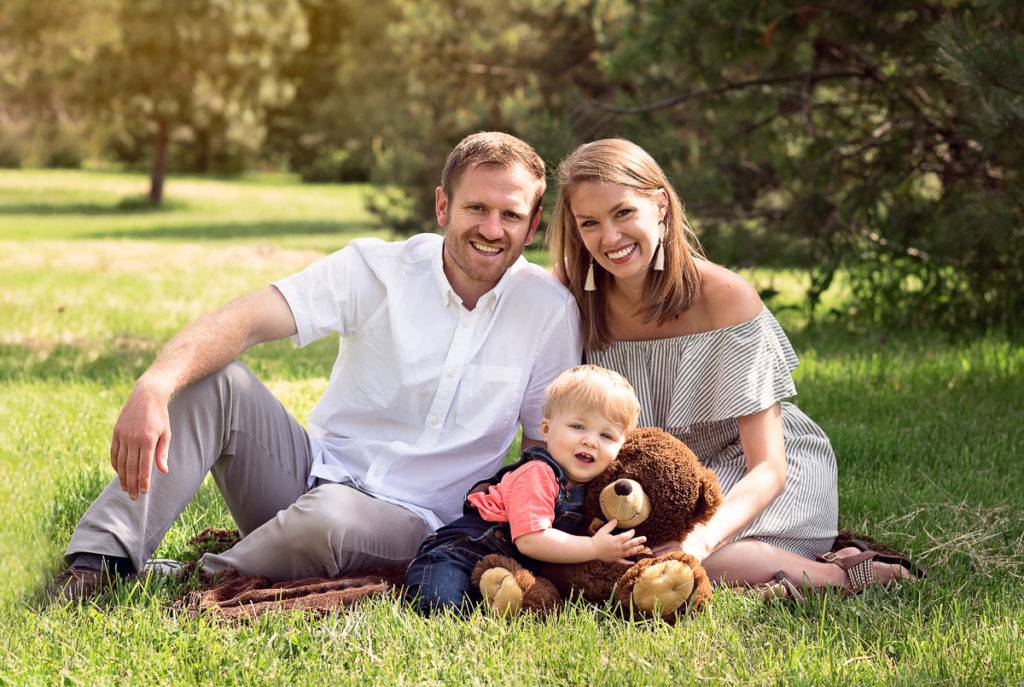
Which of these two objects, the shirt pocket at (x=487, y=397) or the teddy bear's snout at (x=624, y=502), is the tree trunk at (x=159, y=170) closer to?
the shirt pocket at (x=487, y=397)

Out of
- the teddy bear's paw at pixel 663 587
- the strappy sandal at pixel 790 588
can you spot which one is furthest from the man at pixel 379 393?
the strappy sandal at pixel 790 588

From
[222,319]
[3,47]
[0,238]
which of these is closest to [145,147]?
[3,47]

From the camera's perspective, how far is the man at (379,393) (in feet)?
9.82

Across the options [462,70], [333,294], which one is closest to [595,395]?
[333,294]

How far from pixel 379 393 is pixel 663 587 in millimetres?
1176

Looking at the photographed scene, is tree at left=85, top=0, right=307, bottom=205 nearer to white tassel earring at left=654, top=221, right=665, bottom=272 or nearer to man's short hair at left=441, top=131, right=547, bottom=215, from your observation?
man's short hair at left=441, top=131, right=547, bottom=215

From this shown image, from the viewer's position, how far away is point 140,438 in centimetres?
276

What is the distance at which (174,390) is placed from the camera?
9.31 ft

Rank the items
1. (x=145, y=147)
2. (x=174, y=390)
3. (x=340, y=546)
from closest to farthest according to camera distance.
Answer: (x=174, y=390) → (x=340, y=546) → (x=145, y=147)

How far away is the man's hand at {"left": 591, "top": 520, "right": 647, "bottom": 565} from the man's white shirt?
1.95 feet

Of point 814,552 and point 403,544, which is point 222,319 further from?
point 814,552

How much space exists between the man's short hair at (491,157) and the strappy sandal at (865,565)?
1.51 m

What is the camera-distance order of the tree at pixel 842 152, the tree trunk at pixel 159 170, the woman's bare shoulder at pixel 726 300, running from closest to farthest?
the woman's bare shoulder at pixel 726 300, the tree at pixel 842 152, the tree trunk at pixel 159 170

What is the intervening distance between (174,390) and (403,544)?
86 centimetres
